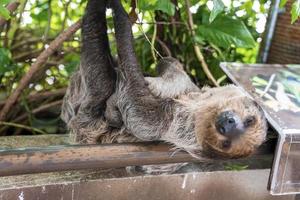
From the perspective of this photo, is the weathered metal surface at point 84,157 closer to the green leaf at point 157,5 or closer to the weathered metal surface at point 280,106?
the weathered metal surface at point 280,106

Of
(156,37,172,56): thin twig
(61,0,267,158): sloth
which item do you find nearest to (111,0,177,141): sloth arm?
(61,0,267,158): sloth

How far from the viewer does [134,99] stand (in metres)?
1.86

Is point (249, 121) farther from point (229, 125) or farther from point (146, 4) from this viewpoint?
point (146, 4)

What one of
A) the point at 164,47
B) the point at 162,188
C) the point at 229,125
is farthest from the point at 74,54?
the point at 229,125

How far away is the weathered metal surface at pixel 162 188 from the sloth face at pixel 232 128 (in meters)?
0.19

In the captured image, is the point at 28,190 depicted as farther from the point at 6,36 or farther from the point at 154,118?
the point at 6,36

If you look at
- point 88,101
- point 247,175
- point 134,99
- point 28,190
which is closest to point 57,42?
point 88,101

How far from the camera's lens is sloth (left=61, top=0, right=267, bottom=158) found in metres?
1.69

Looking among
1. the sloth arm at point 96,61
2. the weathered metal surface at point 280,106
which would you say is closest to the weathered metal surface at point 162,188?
the weathered metal surface at point 280,106

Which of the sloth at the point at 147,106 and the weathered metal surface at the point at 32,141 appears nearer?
the sloth at the point at 147,106

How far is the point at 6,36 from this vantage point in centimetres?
253

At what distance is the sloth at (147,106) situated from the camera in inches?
66.4

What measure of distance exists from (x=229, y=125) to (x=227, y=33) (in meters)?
0.70

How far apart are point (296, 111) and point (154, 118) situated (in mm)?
549
